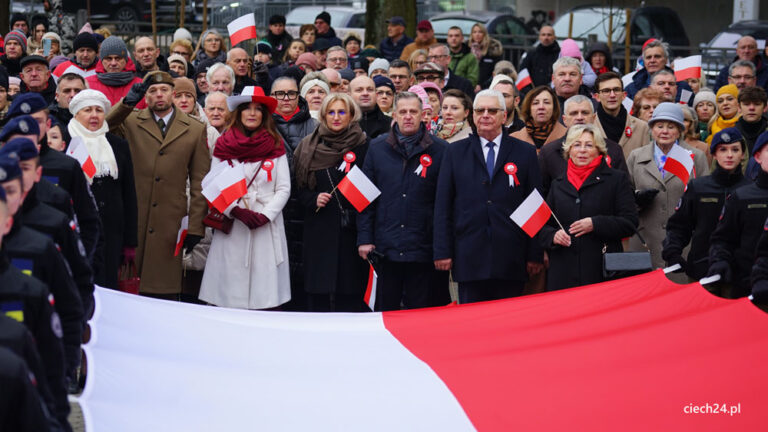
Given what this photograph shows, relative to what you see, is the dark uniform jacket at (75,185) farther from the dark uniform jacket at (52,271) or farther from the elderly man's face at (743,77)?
the elderly man's face at (743,77)

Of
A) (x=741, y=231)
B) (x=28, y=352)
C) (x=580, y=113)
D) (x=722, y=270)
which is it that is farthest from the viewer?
(x=580, y=113)

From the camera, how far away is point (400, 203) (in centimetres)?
859

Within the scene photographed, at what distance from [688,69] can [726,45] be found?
9.49 metres

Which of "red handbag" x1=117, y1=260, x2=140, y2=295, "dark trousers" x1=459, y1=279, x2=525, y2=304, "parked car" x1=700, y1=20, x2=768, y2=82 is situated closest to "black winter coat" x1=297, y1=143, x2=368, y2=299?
"dark trousers" x1=459, y1=279, x2=525, y2=304

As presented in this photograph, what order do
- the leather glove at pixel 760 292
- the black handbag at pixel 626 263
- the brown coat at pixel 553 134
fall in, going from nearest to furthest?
the leather glove at pixel 760 292, the black handbag at pixel 626 263, the brown coat at pixel 553 134

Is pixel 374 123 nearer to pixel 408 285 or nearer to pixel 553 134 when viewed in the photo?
pixel 553 134

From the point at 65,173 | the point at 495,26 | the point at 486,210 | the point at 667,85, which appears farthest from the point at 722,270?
the point at 495,26

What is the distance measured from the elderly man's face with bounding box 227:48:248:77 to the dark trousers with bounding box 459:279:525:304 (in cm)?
443

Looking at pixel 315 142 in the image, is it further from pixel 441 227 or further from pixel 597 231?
pixel 597 231

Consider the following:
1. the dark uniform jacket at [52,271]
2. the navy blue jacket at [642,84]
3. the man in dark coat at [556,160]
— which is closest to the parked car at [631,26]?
the navy blue jacket at [642,84]

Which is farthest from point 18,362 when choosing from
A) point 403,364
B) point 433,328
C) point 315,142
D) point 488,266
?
point 315,142

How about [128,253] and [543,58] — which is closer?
[128,253]

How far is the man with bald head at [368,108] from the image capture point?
995 cm

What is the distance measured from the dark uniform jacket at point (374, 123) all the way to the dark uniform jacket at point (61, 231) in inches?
172
